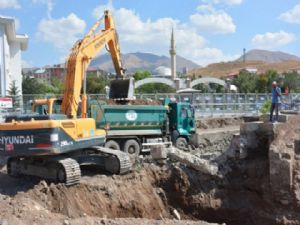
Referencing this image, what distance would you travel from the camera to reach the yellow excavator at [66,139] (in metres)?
11.0

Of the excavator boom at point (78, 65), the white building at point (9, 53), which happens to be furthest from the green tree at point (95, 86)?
the excavator boom at point (78, 65)

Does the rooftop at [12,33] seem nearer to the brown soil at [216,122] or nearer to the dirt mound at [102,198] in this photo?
the brown soil at [216,122]

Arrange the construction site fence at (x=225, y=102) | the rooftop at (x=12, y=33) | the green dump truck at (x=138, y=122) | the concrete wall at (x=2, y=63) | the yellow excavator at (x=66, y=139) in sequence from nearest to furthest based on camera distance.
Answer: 1. the yellow excavator at (x=66, y=139)
2. the green dump truck at (x=138, y=122)
3. the construction site fence at (x=225, y=102)
4. the concrete wall at (x=2, y=63)
5. the rooftop at (x=12, y=33)

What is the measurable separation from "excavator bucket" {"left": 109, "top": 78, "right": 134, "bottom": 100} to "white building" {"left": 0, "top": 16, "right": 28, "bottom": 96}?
21.3 meters

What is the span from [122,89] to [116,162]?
5.34 metres

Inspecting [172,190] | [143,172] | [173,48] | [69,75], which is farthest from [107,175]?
[173,48]

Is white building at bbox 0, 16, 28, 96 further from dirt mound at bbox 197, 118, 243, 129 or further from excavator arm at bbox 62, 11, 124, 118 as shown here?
excavator arm at bbox 62, 11, 124, 118

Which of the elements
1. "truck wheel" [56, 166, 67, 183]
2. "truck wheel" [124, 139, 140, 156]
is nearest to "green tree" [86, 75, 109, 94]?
"truck wheel" [124, 139, 140, 156]

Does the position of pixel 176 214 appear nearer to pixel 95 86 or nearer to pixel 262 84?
pixel 95 86

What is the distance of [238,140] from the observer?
14.0 meters

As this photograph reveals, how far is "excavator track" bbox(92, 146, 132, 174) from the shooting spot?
1262cm

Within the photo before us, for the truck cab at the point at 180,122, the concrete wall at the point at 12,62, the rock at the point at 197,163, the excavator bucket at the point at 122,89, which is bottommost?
the rock at the point at 197,163

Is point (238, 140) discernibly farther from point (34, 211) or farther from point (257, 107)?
point (257, 107)

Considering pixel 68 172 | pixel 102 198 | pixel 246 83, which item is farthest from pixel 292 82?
pixel 68 172
